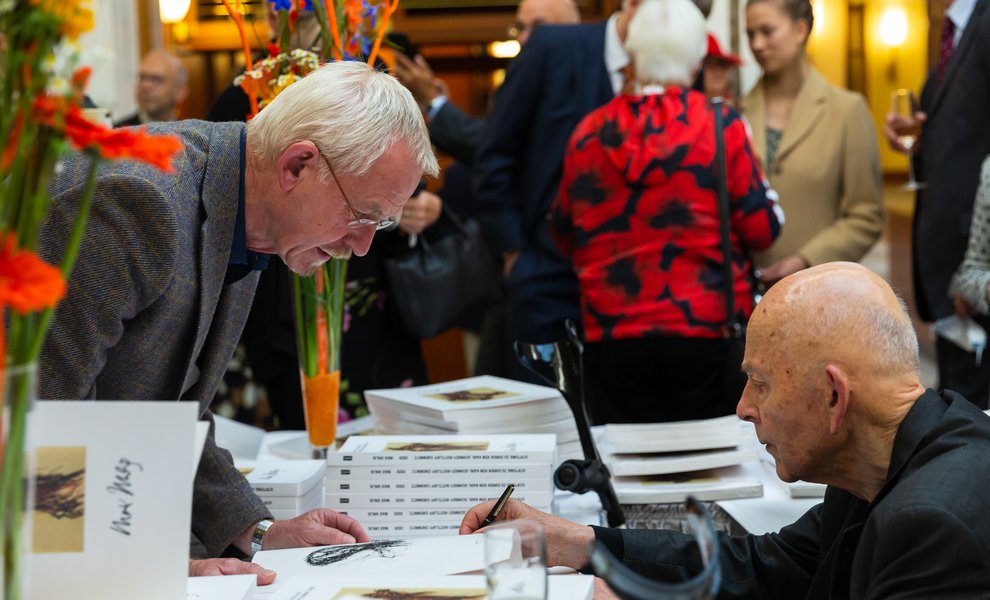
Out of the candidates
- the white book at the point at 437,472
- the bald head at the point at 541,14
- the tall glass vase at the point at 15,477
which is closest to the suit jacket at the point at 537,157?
the bald head at the point at 541,14

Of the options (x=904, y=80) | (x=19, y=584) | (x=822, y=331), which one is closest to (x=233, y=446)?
(x=822, y=331)

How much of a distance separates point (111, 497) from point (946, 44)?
3996mm

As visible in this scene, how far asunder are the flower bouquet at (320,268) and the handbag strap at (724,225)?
3.42 feet

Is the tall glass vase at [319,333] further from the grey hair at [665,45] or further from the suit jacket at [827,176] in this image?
the suit jacket at [827,176]

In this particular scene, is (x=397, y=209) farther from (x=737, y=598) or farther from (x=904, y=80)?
(x=904, y=80)

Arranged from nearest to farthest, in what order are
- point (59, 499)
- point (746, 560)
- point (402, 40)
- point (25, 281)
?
point (25, 281)
point (59, 499)
point (746, 560)
point (402, 40)

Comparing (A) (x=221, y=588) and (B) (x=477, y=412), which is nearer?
(A) (x=221, y=588)

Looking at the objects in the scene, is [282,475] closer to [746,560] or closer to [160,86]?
[746,560]

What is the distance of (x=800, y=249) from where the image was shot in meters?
4.12

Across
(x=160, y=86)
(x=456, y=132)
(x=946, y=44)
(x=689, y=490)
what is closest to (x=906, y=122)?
(x=946, y=44)

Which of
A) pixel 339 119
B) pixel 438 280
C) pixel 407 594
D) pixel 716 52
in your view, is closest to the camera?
pixel 407 594

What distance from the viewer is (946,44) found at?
443 cm

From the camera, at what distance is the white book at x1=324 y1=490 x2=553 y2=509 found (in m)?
2.07

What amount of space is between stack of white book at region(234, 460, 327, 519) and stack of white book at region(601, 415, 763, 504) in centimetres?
58
